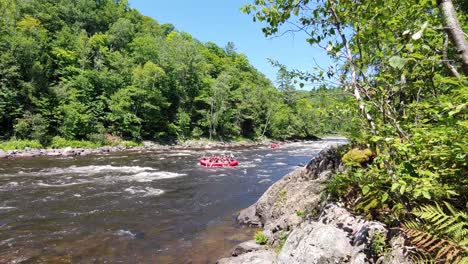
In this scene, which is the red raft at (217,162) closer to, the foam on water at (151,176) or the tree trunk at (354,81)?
the foam on water at (151,176)

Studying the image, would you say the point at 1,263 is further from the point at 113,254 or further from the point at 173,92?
the point at 173,92

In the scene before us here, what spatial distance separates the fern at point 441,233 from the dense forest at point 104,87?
22766mm

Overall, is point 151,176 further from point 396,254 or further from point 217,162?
point 396,254

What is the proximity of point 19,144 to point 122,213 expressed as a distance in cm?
2613

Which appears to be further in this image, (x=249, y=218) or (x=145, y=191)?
(x=145, y=191)

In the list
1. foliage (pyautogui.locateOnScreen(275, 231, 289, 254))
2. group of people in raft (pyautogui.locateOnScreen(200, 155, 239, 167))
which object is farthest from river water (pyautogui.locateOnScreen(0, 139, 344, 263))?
group of people in raft (pyautogui.locateOnScreen(200, 155, 239, 167))

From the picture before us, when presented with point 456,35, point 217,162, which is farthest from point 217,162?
point 456,35

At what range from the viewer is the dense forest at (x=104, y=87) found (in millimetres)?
35938

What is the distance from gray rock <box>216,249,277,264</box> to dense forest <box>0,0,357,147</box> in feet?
65.3

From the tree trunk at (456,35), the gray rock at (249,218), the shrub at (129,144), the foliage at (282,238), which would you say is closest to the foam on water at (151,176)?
the gray rock at (249,218)

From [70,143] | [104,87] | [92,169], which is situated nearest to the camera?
[92,169]

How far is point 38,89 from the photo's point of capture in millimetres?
37375

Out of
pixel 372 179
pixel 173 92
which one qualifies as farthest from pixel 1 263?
pixel 173 92

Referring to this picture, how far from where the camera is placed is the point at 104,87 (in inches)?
1754
